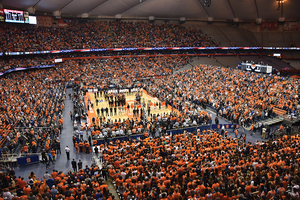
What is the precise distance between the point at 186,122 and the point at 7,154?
53.1ft

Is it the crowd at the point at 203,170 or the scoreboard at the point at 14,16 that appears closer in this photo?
the crowd at the point at 203,170

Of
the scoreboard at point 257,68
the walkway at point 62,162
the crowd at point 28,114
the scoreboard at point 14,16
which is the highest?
the scoreboard at point 14,16

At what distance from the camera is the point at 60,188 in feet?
40.5

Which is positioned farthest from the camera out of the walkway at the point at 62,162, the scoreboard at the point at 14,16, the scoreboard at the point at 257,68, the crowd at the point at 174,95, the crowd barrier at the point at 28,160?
the scoreboard at the point at 14,16

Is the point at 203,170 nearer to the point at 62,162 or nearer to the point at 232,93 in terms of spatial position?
the point at 62,162

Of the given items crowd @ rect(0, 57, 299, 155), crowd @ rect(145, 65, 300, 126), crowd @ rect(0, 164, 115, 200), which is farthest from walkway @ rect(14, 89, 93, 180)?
crowd @ rect(145, 65, 300, 126)

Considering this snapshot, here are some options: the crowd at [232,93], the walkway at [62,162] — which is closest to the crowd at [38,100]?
the walkway at [62,162]

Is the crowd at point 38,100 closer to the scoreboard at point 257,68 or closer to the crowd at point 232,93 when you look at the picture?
the crowd at point 232,93

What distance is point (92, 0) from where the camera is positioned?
49.6 m

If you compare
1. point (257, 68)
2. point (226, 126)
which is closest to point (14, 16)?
point (226, 126)

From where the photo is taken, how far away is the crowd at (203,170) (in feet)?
38.1

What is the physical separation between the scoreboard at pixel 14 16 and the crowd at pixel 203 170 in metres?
39.0

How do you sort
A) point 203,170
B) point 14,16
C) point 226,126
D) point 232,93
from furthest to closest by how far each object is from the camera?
point 14,16 → point 232,93 → point 226,126 → point 203,170

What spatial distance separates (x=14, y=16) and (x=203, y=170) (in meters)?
46.9
